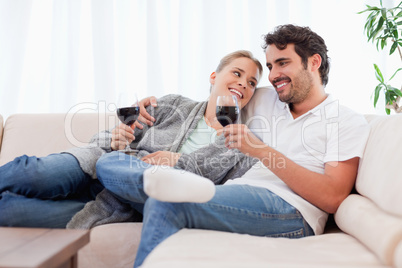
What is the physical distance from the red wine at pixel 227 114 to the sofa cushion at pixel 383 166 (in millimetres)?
515

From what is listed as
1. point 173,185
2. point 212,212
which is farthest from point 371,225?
point 173,185

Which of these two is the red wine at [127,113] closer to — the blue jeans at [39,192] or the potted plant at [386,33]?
the blue jeans at [39,192]

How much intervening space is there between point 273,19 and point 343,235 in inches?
83.3

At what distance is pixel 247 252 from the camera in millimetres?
966

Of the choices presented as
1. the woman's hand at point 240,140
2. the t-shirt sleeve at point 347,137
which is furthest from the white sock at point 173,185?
the t-shirt sleeve at point 347,137

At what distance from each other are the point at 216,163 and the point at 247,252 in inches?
30.2

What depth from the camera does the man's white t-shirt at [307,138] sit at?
135cm

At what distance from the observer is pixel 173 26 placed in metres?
2.95

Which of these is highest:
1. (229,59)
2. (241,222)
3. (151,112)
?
(229,59)

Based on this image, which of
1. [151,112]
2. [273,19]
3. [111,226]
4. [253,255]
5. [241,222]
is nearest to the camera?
[253,255]

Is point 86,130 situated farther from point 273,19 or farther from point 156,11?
point 273,19

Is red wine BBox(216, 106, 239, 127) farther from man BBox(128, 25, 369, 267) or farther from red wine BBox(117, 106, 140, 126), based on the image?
red wine BBox(117, 106, 140, 126)

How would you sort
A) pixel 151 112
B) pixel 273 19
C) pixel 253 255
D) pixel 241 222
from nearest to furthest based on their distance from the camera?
pixel 253 255 < pixel 241 222 < pixel 151 112 < pixel 273 19

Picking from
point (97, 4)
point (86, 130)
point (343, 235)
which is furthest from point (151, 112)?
point (97, 4)
